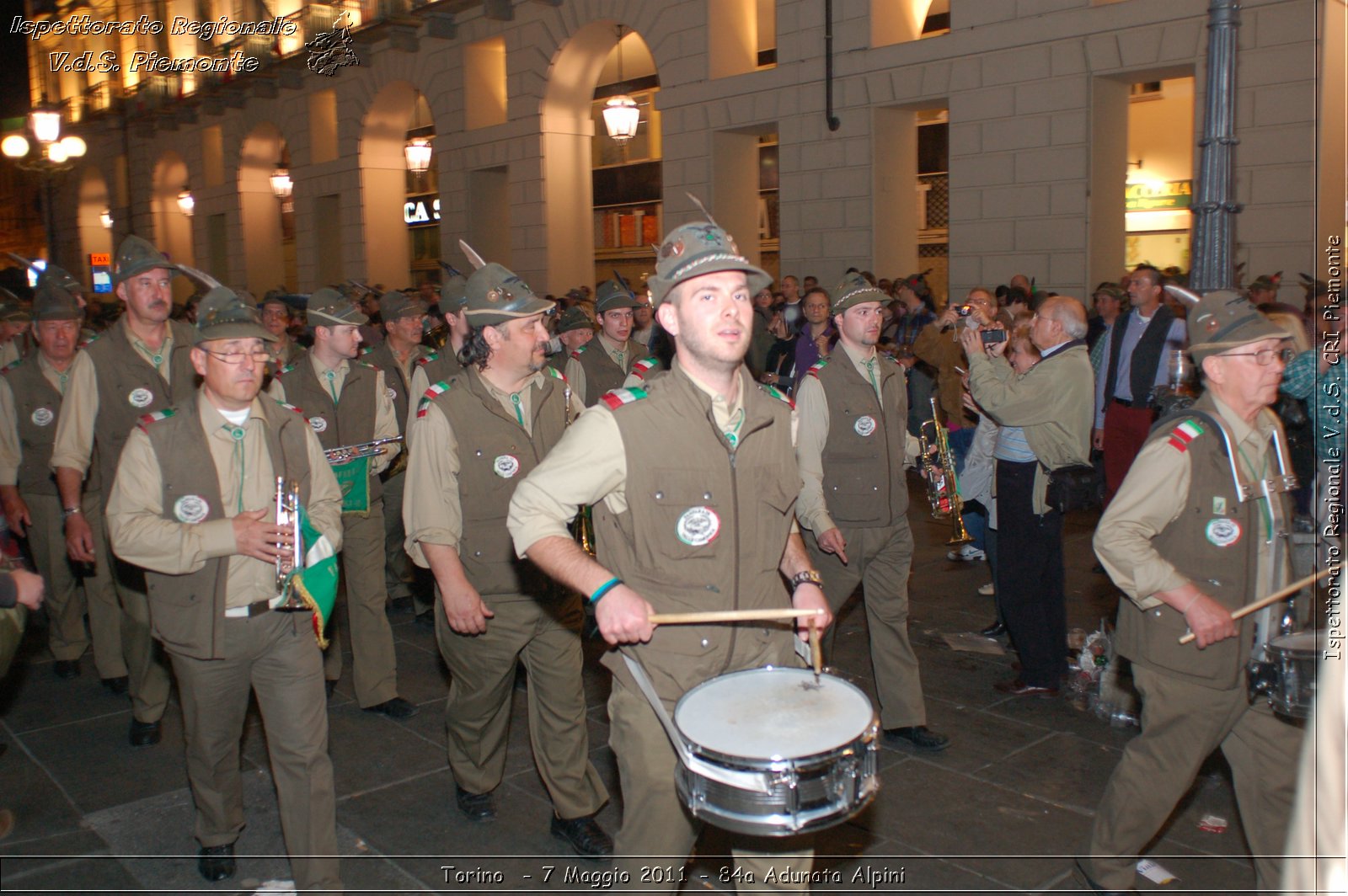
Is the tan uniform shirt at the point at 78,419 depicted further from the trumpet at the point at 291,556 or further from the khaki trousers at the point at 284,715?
the trumpet at the point at 291,556

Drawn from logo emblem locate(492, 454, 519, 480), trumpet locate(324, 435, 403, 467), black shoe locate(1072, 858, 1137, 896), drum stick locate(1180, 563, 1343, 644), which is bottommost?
black shoe locate(1072, 858, 1137, 896)

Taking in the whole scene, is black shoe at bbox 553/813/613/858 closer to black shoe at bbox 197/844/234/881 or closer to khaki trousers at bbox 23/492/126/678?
black shoe at bbox 197/844/234/881

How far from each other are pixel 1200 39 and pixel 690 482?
38.1 feet

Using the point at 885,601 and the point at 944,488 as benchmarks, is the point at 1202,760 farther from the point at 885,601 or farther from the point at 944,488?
the point at 944,488

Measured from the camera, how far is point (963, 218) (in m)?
14.7

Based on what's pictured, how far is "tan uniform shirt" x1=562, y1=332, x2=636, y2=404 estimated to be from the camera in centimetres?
840

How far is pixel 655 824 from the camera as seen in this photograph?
3.29 meters

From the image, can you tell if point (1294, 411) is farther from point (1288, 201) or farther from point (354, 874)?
point (1288, 201)

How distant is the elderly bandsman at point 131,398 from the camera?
19.9ft

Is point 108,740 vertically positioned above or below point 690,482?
below

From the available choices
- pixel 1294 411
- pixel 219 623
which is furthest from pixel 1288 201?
pixel 219 623

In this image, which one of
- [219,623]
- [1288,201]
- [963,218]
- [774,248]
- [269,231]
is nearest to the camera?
[219,623]

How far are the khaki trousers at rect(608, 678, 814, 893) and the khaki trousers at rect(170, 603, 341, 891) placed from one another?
142 cm

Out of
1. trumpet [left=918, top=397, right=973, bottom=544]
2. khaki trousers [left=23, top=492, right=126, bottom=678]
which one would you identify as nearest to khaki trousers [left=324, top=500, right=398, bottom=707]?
khaki trousers [left=23, top=492, right=126, bottom=678]
